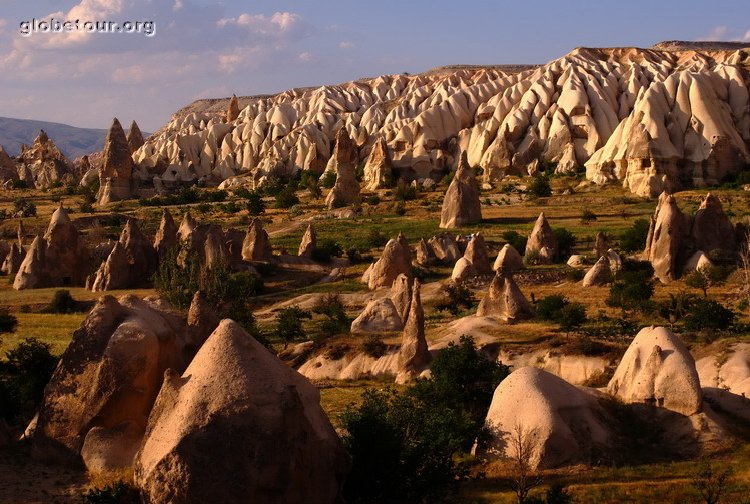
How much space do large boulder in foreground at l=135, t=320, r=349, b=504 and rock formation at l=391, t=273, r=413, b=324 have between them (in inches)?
645

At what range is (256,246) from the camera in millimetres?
38844

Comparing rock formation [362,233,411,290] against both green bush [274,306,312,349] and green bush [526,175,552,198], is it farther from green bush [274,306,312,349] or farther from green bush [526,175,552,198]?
green bush [526,175,552,198]

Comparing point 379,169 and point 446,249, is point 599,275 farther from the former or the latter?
point 379,169

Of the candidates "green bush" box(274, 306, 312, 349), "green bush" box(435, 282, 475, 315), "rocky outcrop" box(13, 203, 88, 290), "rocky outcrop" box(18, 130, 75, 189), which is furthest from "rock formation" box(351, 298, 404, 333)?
"rocky outcrop" box(18, 130, 75, 189)

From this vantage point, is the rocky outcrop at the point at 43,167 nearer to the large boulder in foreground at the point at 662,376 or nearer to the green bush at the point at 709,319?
the green bush at the point at 709,319

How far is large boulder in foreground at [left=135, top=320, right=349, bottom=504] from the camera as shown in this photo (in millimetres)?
10242

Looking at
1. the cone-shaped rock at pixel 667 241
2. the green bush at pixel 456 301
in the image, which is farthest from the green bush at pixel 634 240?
the green bush at pixel 456 301

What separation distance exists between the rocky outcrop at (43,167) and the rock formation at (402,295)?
206 ft

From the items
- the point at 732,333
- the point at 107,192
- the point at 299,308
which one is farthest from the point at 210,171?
the point at 732,333

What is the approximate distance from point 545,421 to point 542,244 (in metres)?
23.2

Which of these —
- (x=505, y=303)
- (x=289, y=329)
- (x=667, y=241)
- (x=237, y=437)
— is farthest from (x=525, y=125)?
(x=237, y=437)

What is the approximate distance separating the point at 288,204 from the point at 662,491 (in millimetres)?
49366

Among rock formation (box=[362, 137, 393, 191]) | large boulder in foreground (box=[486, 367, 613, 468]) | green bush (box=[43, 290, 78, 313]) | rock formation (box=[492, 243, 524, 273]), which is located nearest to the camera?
large boulder in foreground (box=[486, 367, 613, 468])

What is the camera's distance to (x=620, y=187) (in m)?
59.3
